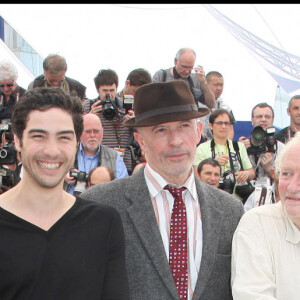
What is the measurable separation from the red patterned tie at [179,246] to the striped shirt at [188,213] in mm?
26

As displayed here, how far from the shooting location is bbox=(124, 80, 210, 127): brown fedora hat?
2.54 meters

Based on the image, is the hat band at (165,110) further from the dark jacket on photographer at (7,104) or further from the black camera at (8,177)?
the dark jacket on photographer at (7,104)

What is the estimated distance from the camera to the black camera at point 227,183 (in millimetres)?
5613

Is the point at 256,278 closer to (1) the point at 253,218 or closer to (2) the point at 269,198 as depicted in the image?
(1) the point at 253,218

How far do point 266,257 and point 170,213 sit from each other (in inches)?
18.6

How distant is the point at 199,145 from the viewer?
609 cm

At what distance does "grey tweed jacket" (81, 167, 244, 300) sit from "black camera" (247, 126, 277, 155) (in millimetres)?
3534

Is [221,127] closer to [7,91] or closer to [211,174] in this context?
[211,174]

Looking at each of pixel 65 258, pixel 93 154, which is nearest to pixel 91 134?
pixel 93 154

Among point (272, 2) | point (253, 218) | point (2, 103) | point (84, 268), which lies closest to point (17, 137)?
point (84, 268)

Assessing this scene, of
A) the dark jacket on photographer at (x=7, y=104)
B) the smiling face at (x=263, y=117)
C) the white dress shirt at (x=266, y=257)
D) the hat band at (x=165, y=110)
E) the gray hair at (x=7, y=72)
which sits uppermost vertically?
the gray hair at (x=7, y=72)

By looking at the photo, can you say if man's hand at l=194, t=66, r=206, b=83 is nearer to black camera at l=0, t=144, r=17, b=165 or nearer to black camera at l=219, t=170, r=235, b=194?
black camera at l=219, t=170, r=235, b=194

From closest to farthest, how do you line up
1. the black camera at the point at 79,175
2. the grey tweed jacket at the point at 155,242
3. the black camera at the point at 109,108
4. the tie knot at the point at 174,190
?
the grey tweed jacket at the point at 155,242
the tie knot at the point at 174,190
the black camera at the point at 79,175
the black camera at the point at 109,108

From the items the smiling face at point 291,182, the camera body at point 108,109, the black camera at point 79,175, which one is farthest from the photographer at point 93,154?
the smiling face at point 291,182
